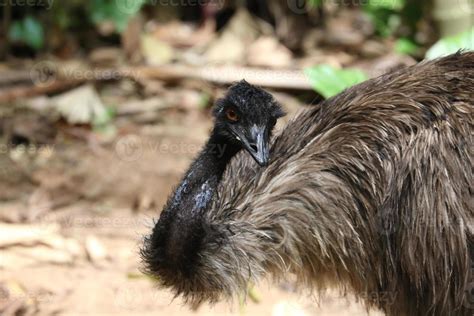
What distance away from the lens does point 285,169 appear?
4.32 m

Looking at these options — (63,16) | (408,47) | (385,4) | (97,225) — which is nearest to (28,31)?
(63,16)

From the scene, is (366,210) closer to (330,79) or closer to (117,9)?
(330,79)

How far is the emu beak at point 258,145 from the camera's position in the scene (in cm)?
401

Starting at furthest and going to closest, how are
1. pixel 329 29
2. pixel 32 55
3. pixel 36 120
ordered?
1. pixel 329 29
2. pixel 32 55
3. pixel 36 120

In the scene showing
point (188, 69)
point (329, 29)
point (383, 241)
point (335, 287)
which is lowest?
point (335, 287)

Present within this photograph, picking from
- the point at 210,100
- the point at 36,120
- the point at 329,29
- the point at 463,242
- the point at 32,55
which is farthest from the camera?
the point at 329,29

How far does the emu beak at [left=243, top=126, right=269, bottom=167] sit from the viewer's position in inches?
158

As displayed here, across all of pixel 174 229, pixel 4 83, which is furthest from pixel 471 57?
pixel 4 83

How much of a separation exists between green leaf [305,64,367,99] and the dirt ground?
1.55m

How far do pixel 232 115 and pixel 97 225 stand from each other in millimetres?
3103

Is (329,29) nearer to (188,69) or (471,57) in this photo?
(188,69)

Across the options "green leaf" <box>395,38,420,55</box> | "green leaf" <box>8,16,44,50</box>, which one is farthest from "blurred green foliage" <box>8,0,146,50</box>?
"green leaf" <box>395,38,420,55</box>

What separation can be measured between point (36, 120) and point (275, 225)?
4529 mm

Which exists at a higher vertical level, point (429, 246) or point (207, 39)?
point (207, 39)
